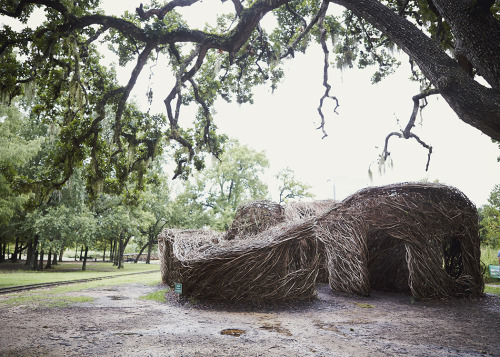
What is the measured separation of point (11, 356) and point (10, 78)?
5699 millimetres

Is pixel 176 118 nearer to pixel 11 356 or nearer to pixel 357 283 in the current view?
pixel 11 356

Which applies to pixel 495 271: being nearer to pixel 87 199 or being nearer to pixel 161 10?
pixel 161 10

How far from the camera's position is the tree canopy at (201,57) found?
3633mm

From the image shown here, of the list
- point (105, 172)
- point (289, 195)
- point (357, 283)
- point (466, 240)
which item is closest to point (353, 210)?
point (357, 283)

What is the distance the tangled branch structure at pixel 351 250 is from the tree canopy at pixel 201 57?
2.63 metres

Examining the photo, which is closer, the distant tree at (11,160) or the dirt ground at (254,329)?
the dirt ground at (254,329)

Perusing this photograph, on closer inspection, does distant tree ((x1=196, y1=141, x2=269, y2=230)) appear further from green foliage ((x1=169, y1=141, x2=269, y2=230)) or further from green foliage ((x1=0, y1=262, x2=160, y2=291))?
green foliage ((x1=0, y1=262, x2=160, y2=291))

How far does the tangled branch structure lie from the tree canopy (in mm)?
2633

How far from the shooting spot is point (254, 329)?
5.10 metres

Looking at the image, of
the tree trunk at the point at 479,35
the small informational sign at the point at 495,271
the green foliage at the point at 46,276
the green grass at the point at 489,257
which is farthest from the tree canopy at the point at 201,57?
the green grass at the point at 489,257

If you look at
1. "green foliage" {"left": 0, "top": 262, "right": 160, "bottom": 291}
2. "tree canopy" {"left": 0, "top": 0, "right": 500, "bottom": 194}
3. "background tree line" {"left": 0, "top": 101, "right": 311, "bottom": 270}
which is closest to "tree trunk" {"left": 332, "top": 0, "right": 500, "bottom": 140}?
"tree canopy" {"left": 0, "top": 0, "right": 500, "bottom": 194}

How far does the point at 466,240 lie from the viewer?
845 centimetres

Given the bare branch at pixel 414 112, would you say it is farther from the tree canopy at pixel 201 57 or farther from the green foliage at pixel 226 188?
the green foliage at pixel 226 188

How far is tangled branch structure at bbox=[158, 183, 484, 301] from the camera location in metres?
7.29
